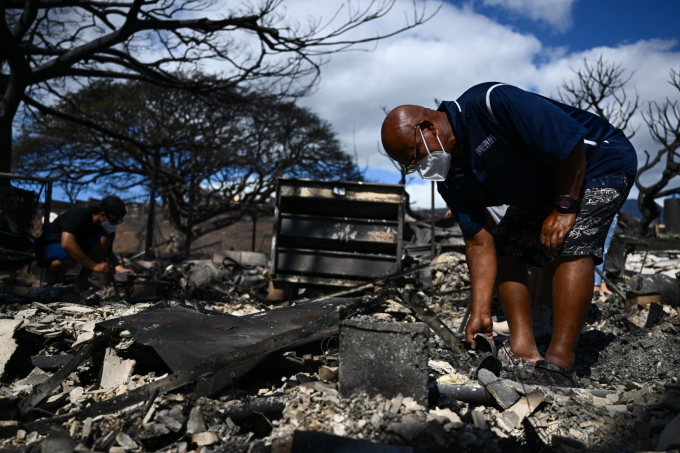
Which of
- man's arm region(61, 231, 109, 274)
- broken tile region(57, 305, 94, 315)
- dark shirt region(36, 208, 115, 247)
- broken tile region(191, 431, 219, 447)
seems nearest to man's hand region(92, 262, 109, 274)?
man's arm region(61, 231, 109, 274)

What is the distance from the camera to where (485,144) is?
2.50 meters

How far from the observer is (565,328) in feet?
8.03

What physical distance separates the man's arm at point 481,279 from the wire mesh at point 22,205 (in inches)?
207

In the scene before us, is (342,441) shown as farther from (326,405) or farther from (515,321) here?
(515,321)

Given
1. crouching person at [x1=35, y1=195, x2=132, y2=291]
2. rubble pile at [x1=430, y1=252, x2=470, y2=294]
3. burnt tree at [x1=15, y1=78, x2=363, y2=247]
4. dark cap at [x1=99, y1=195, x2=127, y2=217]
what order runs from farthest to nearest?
burnt tree at [x1=15, y1=78, x2=363, y2=247] → rubble pile at [x1=430, y1=252, x2=470, y2=294] → dark cap at [x1=99, y1=195, x2=127, y2=217] → crouching person at [x1=35, y1=195, x2=132, y2=291]

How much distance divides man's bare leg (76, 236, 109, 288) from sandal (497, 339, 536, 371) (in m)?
4.73

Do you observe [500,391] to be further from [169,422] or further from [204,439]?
[169,422]

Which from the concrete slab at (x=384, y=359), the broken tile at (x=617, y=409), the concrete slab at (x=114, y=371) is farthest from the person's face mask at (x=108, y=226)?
the broken tile at (x=617, y=409)

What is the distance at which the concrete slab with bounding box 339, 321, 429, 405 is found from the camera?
77.8 inches

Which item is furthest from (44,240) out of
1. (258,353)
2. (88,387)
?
(258,353)

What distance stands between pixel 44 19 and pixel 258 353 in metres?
10.7

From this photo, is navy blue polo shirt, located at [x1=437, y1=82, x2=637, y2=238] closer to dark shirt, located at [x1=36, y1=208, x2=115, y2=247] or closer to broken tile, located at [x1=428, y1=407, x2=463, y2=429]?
broken tile, located at [x1=428, y1=407, x2=463, y2=429]

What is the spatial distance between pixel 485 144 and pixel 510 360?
1138 millimetres

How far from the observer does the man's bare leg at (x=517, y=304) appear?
2667 mm
